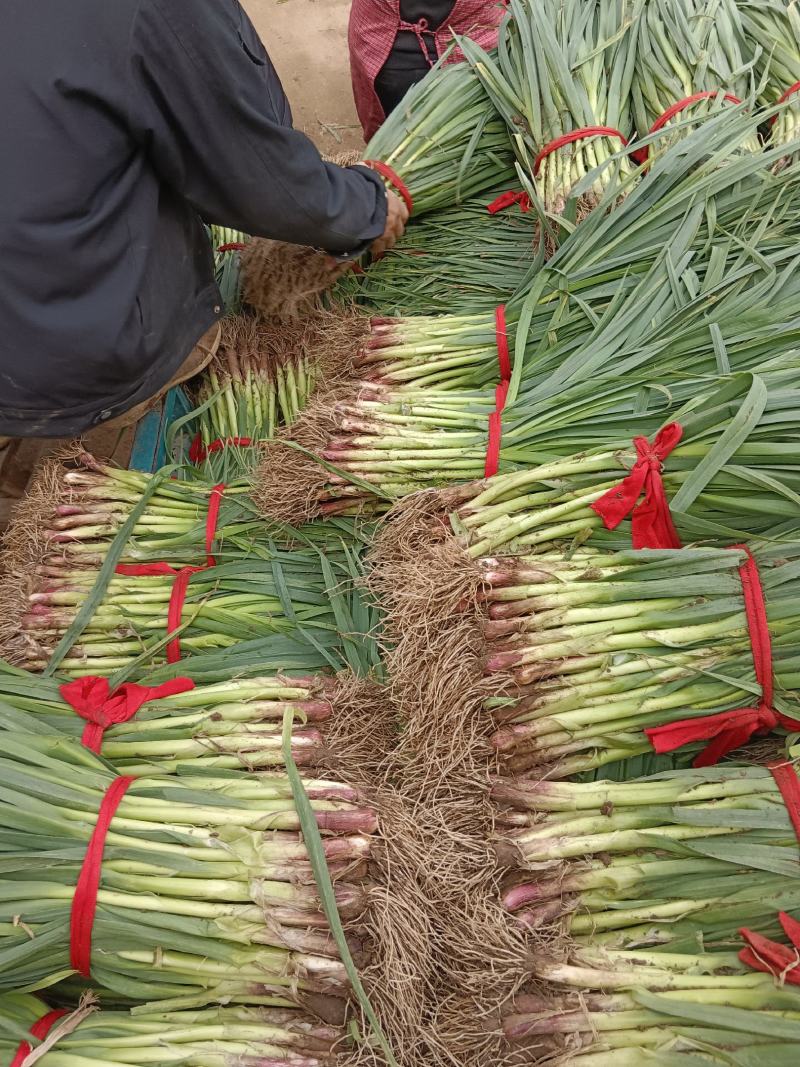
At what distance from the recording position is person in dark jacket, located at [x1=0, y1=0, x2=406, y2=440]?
1.47 meters

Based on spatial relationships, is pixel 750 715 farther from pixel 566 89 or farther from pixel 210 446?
pixel 566 89

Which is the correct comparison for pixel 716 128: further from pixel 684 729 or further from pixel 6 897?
pixel 6 897

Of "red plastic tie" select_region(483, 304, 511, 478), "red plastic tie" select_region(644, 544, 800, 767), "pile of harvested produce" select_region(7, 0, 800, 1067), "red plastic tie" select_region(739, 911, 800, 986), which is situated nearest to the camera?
"red plastic tie" select_region(739, 911, 800, 986)

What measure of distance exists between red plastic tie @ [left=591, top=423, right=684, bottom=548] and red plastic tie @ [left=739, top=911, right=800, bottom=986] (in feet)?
2.20

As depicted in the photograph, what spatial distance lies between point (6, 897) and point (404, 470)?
114cm

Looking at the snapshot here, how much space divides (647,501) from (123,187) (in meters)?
1.44

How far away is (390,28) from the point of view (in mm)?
3066

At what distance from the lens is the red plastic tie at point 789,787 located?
1.10m

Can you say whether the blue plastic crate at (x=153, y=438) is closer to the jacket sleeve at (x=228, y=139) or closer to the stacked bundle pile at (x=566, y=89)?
the jacket sleeve at (x=228, y=139)

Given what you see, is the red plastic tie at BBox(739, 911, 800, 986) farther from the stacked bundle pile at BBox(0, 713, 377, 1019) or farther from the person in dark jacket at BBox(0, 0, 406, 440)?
the person in dark jacket at BBox(0, 0, 406, 440)

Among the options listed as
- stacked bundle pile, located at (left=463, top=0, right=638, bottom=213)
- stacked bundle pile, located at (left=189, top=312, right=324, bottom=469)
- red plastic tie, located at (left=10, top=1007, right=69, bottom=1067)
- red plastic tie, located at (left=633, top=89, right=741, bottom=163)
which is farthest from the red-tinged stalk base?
red plastic tie, located at (left=633, top=89, right=741, bottom=163)

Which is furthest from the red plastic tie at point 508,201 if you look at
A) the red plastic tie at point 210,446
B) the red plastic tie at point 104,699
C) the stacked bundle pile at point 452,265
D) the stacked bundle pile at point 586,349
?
the red plastic tie at point 104,699

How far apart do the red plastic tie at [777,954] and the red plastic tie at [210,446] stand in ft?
5.83

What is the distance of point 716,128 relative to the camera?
1950 millimetres
